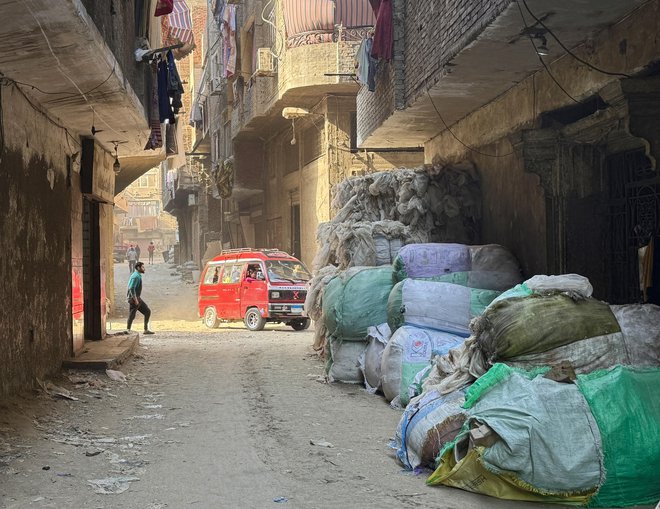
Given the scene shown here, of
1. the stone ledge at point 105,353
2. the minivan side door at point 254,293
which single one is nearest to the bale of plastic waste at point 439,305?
the stone ledge at point 105,353

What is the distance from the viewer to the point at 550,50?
303 inches

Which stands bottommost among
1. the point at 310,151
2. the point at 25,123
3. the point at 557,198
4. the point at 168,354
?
the point at 168,354

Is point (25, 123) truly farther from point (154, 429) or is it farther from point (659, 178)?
point (659, 178)

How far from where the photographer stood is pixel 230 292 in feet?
66.6

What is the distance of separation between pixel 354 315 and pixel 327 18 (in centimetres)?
1198

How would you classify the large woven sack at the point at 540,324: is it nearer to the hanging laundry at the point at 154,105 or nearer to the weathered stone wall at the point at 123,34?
the weathered stone wall at the point at 123,34

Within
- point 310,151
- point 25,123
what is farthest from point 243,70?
point 25,123

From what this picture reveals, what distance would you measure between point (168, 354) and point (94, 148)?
369cm

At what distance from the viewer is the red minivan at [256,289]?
62.1 feet

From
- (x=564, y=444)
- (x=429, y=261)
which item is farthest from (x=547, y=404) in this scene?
(x=429, y=261)

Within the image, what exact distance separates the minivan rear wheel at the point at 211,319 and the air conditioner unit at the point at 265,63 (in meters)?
6.58

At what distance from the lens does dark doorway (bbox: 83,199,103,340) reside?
530 inches

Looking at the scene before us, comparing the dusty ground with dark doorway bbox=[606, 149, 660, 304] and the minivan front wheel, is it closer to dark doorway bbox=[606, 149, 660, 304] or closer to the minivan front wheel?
dark doorway bbox=[606, 149, 660, 304]

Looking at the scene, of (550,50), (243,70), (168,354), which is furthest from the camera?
(243,70)
